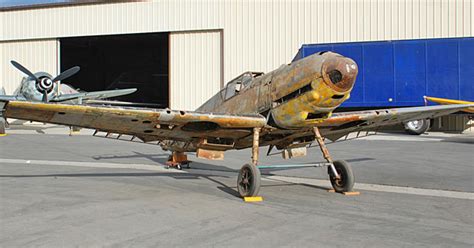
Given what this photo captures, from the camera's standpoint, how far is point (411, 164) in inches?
505

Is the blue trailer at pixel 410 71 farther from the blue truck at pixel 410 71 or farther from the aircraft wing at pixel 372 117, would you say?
the aircraft wing at pixel 372 117

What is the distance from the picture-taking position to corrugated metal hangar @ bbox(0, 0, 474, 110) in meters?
27.5

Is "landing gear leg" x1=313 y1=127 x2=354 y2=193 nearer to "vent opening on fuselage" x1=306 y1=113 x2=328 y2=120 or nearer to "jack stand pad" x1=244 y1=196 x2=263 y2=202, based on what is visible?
"vent opening on fuselage" x1=306 y1=113 x2=328 y2=120

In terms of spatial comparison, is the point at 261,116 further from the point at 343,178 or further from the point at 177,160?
the point at 177,160

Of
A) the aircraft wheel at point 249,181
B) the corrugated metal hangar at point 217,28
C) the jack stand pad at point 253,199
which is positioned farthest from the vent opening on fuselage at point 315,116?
the corrugated metal hangar at point 217,28

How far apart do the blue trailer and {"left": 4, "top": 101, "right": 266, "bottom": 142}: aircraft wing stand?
18298mm

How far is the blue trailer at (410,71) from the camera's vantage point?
23.7 metres

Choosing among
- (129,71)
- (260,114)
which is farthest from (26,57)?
(260,114)

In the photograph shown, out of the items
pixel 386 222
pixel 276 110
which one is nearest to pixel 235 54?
pixel 276 110

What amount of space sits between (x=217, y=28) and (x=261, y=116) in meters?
24.4

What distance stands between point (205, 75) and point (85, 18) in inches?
425

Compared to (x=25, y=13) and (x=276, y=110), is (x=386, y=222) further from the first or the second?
(x=25, y=13)

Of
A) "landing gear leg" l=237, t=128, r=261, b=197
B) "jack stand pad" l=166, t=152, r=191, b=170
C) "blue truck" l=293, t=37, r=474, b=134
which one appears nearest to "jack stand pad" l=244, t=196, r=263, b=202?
"landing gear leg" l=237, t=128, r=261, b=197

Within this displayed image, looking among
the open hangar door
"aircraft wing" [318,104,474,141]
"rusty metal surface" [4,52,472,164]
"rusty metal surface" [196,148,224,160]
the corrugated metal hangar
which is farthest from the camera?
the open hangar door
